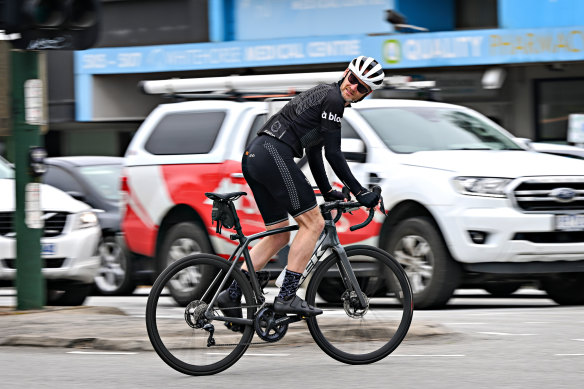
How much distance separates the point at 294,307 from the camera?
7031 mm

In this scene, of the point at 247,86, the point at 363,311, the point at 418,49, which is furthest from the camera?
the point at 418,49

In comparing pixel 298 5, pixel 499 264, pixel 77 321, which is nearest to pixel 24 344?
pixel 77 321

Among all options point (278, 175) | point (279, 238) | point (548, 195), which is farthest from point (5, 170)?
point (278, 175)

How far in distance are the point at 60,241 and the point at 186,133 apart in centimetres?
190

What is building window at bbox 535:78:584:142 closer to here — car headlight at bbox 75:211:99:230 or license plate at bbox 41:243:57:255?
car headlight at bbox 75:211:99:230

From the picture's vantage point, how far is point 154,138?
1285 centimetres

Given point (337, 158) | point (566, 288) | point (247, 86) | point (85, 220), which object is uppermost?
point (337, 158)

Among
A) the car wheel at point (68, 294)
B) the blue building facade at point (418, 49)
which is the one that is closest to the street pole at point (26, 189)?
the car wheel at point (68, 294)

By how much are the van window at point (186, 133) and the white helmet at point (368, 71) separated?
17.4ft

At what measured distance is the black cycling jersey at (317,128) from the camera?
6.98 meters

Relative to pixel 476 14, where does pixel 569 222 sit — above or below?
below

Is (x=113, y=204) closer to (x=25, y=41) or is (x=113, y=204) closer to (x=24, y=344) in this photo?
(x=25, y=41)

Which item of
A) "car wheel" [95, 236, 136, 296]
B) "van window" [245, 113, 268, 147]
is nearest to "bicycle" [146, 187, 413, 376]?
"van window" [245, 113, 268, 147]

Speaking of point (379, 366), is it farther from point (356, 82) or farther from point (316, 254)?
point (356, 82)
